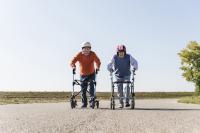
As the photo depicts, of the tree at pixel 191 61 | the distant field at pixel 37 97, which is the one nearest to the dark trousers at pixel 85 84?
the distant field at pixel 37 97

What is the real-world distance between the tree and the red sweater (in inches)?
2317

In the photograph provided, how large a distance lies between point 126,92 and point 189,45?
6241cm

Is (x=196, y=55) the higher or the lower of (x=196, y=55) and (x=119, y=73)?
the higher

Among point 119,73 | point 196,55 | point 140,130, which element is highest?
point 196,55

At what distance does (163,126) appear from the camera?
29.6 ft

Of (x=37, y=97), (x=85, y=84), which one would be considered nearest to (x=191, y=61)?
(x=37, y=97)

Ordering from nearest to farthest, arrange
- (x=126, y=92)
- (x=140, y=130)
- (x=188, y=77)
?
(x=140, y=130) → (x=126, y=92) → (x=188, y=77)

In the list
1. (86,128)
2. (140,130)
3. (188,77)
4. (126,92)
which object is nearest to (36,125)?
(86,128)

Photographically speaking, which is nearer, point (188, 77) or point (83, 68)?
point (83, 68)

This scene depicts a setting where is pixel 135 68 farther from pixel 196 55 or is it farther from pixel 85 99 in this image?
pixel 196 55

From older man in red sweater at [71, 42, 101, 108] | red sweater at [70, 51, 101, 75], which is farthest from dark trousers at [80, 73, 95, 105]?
red sweater at [70, 51, 101, 75]

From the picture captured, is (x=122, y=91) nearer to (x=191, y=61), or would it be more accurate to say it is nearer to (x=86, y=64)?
(x=86, y=64)

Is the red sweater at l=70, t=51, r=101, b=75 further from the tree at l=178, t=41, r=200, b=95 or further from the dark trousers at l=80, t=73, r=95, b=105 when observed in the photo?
the tree at l=178, t=41, r=200, b=95

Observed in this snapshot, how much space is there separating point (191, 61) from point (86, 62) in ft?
203
